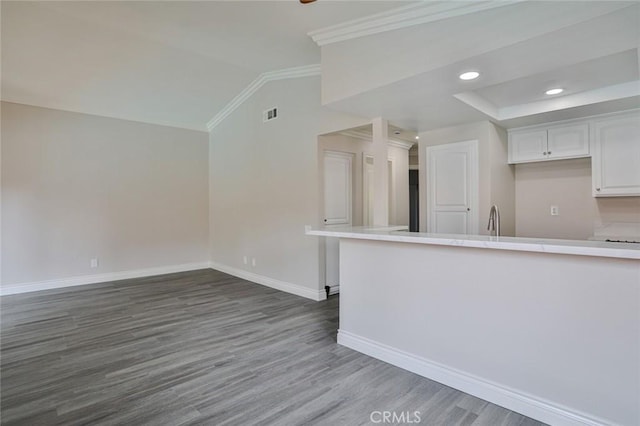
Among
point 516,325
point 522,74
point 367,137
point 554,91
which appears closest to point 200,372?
point 516,325

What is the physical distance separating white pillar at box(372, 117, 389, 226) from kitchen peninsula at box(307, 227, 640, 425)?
0.90m

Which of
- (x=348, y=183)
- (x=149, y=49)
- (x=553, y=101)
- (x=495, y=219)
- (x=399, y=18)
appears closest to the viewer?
(x=399, y=18)

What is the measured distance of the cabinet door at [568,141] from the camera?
365 cm

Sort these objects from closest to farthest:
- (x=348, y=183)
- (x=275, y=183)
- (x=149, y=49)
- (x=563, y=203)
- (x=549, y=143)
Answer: (x=549, y=143) < (x=563, y=203) < (x=149, y=49) < (x=348, y=183) < (x=275, y=183)

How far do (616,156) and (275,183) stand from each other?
432 cm

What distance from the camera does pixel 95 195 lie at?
561cm

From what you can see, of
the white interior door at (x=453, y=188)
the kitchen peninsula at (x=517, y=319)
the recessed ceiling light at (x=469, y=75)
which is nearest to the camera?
the kitchen peninsula at (x=517, y=319)

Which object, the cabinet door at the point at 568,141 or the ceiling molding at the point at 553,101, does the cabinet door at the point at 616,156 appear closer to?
the cabinet door at the point at 568,141

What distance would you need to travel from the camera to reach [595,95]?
3158mm

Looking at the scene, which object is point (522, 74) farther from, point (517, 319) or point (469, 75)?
point (517, 319)

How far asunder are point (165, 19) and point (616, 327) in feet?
14.6

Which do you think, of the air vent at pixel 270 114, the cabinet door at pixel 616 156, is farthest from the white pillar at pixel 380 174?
the cabinet door at pixel 616 156

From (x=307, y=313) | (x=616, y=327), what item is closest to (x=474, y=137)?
(x=616, y=327)

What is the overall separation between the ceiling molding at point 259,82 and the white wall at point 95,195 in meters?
0.73
